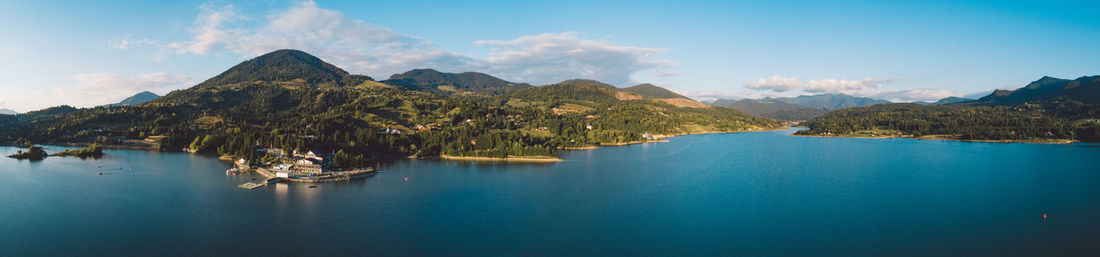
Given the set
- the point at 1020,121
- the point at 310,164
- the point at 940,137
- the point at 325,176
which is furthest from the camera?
the point at 940,137

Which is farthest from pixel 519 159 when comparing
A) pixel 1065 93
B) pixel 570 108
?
pixel 1065 93

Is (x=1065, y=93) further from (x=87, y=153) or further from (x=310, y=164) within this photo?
(x=87, y=153)

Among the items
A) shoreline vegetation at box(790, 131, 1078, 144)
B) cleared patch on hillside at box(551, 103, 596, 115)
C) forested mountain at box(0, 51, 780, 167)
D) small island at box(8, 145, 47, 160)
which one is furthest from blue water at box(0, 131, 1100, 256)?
cleared patch on hillside at box(551, 103, 596, 115)

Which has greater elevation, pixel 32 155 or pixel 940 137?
pixel 940 137

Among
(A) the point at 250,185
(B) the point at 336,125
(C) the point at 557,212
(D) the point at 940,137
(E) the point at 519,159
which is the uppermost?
(B) the point at 336,125

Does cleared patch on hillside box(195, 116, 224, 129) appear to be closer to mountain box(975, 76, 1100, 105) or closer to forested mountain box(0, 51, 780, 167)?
forested mountain box(0, 51, 780, 167)

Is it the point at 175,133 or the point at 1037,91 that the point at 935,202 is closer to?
the point at 175,133

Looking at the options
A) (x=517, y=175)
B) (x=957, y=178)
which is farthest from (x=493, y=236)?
(x=957, y=178)
